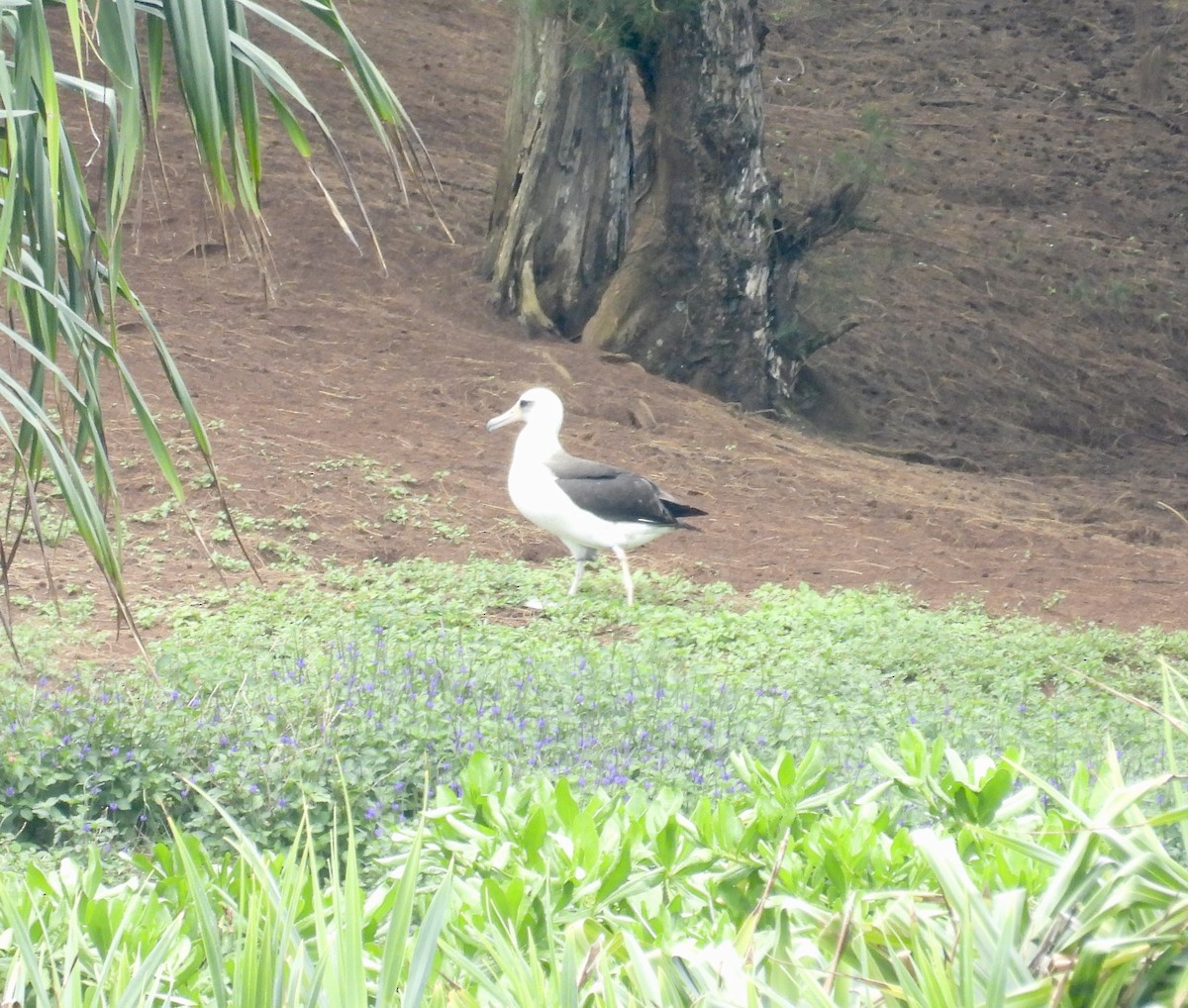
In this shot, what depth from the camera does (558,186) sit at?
12.5 meters

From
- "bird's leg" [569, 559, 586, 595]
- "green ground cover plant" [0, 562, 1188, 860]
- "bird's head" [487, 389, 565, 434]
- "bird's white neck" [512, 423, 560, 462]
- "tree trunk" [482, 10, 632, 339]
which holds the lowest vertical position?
"bird's leg" [569, 559, 586, 595]

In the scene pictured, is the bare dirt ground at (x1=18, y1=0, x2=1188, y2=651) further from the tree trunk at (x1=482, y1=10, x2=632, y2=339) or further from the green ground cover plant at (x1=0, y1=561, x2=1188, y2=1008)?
the green ground cover plant at (x1=0, y1=561, x2=1188, y2=1008)

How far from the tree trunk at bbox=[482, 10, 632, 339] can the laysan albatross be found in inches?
170

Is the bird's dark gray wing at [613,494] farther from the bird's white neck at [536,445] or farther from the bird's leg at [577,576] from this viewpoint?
the bird's leg at [577,576]

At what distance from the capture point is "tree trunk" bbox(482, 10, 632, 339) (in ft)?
40.7

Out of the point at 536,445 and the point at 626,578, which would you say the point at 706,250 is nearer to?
the point at 536,445

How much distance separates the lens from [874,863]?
2695 millimetres

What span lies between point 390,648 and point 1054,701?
8.94ft

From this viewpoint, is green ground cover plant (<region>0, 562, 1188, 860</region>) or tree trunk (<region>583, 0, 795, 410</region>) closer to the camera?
green ground cover plant (<region>0, 562, 1188, 860</region>)

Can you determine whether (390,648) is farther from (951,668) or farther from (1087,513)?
(1087,513)

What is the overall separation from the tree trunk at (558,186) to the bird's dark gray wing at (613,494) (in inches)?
171

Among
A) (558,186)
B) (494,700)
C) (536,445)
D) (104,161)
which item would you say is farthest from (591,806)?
(558,186)

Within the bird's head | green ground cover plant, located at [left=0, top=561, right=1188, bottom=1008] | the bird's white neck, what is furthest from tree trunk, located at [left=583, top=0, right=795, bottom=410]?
green ground cover plant, located at [left=0, top=561, right=1188, bottom=1008]

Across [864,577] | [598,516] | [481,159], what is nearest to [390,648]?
[598,516]
